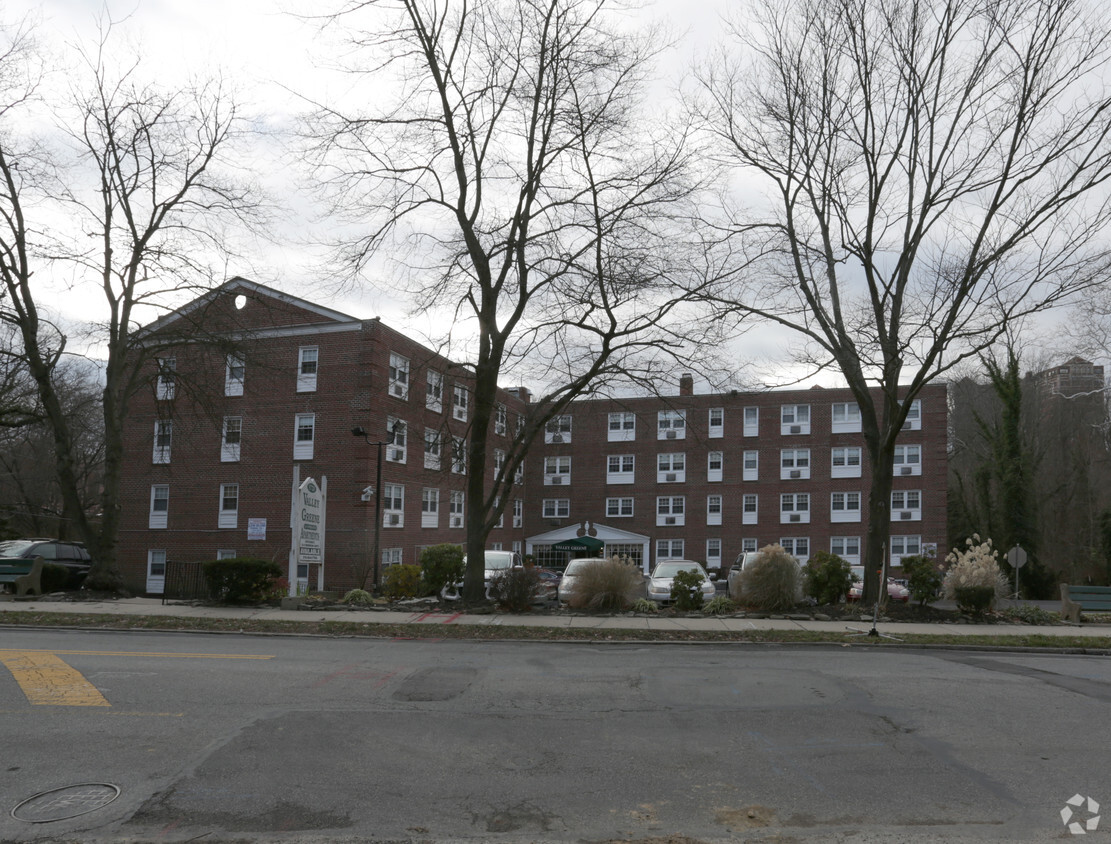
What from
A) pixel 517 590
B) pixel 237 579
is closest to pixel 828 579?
pixel 517 590

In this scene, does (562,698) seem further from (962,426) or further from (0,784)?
(962,426)

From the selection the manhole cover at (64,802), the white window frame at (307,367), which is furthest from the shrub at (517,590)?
the white window frame at (307,367)

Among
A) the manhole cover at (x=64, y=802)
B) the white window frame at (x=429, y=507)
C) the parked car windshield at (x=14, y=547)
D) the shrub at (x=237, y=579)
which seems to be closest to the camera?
the manhole cover at (x=64, y=802)

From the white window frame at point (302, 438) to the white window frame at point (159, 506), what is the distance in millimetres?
6415

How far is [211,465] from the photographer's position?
36.1 metres

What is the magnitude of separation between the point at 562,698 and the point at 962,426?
60063 millimetres

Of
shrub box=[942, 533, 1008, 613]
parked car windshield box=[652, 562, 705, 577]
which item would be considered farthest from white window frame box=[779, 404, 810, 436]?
shrub box=[942, 533, 1008, 613]

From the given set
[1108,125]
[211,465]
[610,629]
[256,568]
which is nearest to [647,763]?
[610,629]

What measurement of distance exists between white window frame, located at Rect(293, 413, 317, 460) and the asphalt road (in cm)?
2409

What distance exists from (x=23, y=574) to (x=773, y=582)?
731 inches

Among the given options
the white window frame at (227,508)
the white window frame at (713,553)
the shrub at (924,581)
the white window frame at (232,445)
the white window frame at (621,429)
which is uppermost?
the white window frame at (621,429)

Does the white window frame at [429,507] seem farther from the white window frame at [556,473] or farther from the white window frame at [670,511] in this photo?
the white window frame at [670,511]

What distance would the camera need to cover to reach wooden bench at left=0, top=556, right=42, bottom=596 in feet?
68.5

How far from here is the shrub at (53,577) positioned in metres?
22.0
